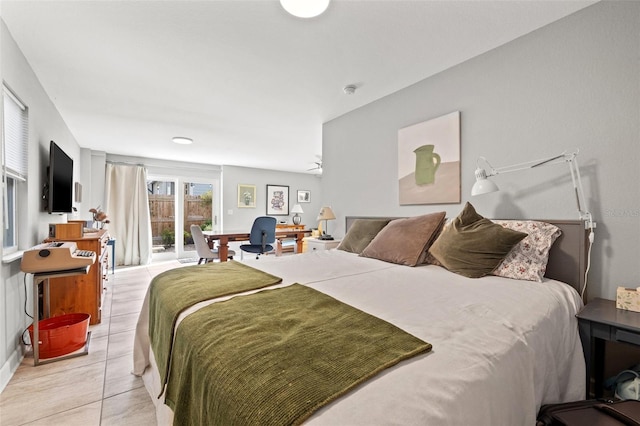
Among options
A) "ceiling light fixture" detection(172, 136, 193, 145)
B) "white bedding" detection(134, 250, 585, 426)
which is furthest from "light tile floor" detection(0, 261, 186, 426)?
"ceiling light fixture" detection(172, 136, 193, 145)

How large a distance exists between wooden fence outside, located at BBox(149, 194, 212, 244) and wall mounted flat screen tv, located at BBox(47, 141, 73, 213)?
293 cm

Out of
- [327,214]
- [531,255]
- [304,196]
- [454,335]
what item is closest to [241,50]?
[327,214]

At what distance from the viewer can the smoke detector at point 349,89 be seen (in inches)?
106

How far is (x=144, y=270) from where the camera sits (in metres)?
5.26

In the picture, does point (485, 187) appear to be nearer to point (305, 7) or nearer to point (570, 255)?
point (570, 255)

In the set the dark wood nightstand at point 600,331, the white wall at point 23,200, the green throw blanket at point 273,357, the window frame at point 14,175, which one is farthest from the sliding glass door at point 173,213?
the dark wood nightstand at point 600,331

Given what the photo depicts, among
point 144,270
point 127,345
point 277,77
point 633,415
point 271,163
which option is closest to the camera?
point 633,415

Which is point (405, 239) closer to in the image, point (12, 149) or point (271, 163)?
point (12, 149)

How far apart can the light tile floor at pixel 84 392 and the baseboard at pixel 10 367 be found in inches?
1.2

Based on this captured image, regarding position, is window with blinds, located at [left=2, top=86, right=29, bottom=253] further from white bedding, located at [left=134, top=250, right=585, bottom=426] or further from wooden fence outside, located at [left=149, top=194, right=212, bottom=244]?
wooden fence outside, located at [left=149, top=194, right=212, bottom=244]

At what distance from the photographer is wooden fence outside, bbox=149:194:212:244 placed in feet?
20.2

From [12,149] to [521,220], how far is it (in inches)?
149

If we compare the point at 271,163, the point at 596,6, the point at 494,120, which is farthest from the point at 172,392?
the point at 271,163

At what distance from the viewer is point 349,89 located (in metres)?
2.75
